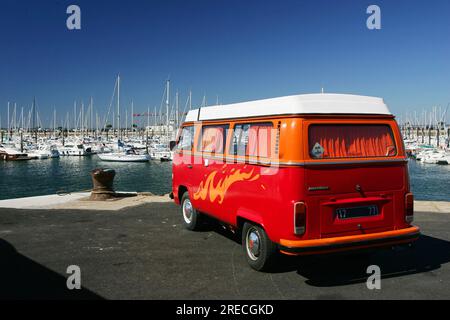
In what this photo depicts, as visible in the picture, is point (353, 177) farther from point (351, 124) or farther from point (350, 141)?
point (351, 124)

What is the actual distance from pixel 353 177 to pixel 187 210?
410 cm

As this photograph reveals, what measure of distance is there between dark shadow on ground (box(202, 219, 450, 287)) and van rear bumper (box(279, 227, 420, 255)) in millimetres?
132

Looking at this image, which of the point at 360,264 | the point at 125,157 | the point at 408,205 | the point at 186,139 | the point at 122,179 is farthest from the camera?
the point at 125,157

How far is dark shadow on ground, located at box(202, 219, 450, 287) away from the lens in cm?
552

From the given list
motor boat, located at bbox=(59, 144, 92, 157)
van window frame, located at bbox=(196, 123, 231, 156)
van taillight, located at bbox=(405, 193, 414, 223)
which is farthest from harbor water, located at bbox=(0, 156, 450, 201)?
van taillight, located at bbox=(405, 193, 414, 223)

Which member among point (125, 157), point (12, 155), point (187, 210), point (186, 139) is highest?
point (186, 139)

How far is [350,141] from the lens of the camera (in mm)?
5512

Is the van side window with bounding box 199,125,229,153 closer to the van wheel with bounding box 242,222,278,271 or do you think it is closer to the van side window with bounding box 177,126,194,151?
the van side window with bounding box 177,126,194,151

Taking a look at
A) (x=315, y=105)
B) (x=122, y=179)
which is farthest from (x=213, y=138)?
(x=122, y=179)

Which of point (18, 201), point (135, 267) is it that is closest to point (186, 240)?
point (135, 267)
